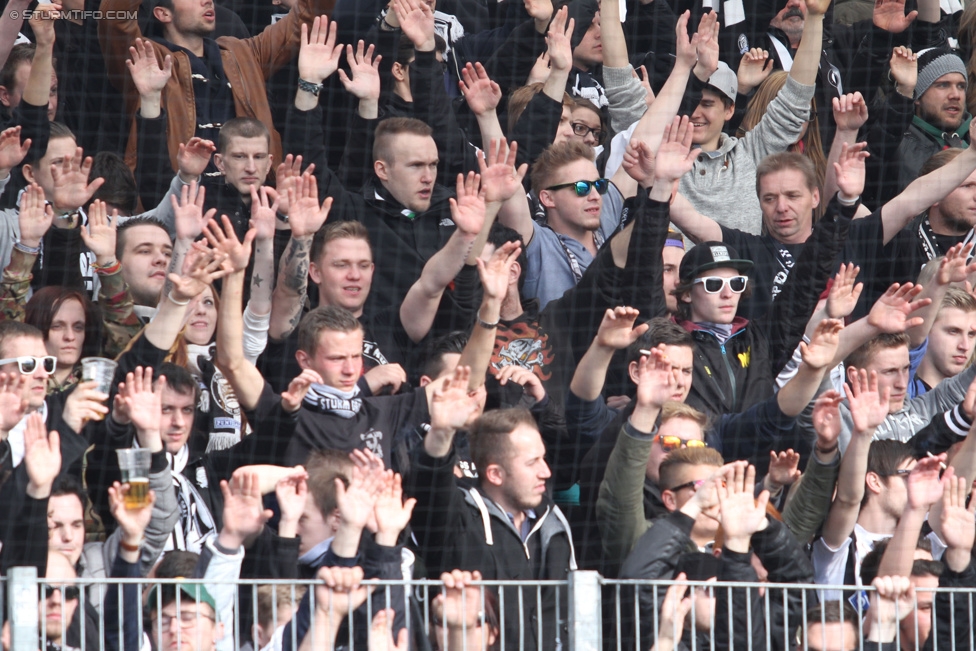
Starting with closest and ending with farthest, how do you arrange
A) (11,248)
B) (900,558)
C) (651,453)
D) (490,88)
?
1. (900,558)
2. (651,453)
3. (11,248)
4. (490,88)

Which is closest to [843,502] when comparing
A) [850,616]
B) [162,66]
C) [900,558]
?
[900,558]

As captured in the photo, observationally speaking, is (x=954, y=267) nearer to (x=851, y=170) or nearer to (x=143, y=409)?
(x=851, y=170)

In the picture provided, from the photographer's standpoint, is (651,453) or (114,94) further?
(114,94)

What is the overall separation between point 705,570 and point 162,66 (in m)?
3.54

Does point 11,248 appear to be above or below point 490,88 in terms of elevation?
below

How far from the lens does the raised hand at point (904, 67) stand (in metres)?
8.44

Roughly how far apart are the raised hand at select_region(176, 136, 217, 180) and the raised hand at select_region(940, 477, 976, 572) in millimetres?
3114

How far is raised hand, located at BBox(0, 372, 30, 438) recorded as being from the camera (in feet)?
17.2

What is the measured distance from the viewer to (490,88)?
7.44 m

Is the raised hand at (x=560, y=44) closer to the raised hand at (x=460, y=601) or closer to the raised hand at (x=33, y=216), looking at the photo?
the raised hand at (x=33, y=216)

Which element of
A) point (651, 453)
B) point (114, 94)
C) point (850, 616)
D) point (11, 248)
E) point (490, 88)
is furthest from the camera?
point (114, 94)

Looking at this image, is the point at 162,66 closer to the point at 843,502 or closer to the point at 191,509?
the point at 191,509

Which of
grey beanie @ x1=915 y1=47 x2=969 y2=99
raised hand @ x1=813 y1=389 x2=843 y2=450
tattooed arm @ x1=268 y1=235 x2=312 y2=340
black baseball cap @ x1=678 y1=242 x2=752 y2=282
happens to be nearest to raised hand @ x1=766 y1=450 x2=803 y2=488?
raised hand @ x1=813 y1=389 x2=843 y2=450

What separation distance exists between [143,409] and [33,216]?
1.46 meters
